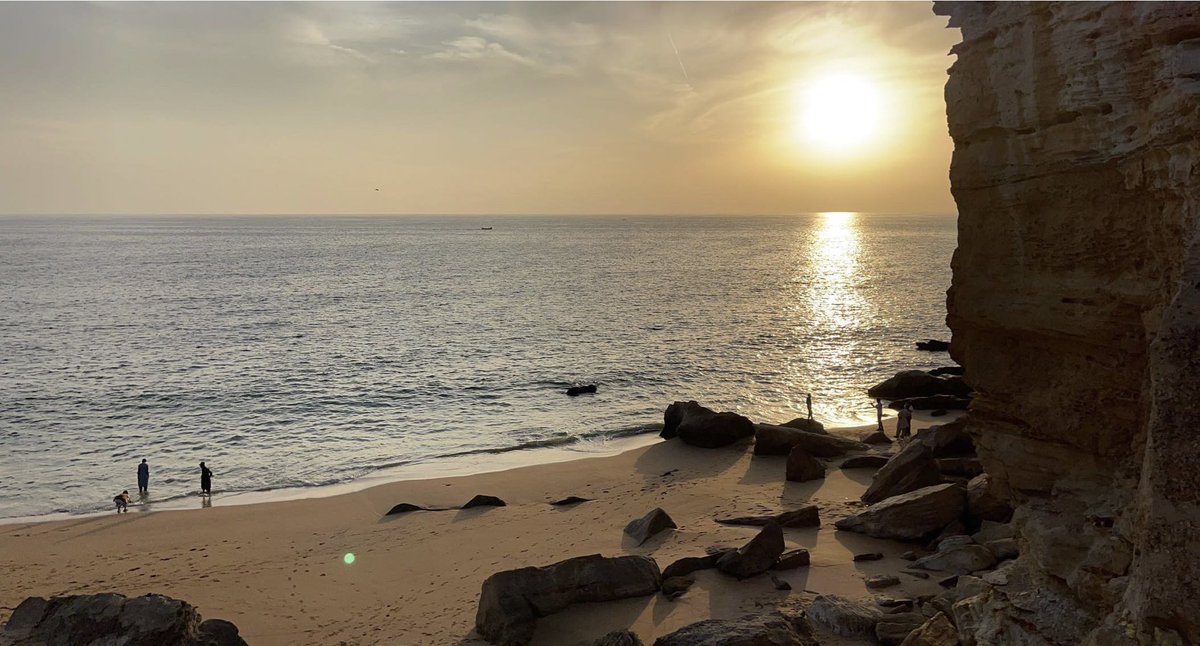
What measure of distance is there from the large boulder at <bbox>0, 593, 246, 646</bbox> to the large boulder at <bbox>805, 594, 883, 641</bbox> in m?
9.21

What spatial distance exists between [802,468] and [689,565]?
26.8 feet

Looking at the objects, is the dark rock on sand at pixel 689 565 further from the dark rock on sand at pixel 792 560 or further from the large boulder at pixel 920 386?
the large boulder at pixel 920 386

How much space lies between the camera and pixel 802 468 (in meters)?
21.3

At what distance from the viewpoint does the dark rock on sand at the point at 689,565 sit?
46.2 feet

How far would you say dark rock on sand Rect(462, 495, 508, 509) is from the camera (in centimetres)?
2138

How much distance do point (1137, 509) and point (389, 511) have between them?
1863 centimetres

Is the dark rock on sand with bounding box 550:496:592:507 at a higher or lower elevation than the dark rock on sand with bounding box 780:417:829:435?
lower

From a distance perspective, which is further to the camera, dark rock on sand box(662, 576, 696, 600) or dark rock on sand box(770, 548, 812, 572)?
dark rock on sand box(770, 548, 812, 572)

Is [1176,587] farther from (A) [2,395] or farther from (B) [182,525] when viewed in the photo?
(A) [2,395]

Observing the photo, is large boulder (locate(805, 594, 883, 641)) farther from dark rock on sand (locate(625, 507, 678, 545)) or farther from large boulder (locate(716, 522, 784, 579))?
dark rock on sand (locate(625, 507, 678, 545))

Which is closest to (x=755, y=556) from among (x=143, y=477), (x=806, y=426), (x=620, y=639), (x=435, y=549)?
(x=620, y=639)

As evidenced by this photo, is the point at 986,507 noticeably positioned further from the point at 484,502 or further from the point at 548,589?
the point at 484,502

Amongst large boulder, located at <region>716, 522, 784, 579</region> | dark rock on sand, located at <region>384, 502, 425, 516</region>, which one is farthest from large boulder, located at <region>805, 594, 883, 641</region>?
dark rock on sand, located at <region>384, 502, 425, 516</region>

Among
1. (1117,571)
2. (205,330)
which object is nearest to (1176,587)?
(1117,571)
